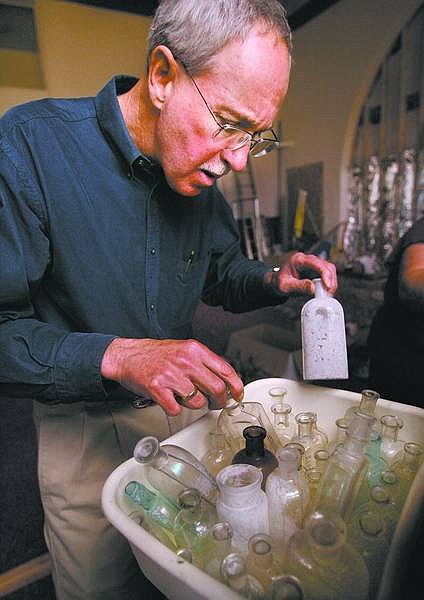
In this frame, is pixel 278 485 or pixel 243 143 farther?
pixel 243 143

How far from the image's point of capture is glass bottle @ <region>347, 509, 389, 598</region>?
0.47 metres

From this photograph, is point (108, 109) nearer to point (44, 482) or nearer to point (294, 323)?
point (44, 482)

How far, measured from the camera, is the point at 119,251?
0.94 m

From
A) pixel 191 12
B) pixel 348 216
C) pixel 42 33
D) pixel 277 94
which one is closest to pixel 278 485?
pixel 277 94

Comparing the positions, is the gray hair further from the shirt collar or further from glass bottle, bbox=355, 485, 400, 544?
glass bottle, bbox=355, 485, 400, 544

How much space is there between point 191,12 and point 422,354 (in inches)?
47.5

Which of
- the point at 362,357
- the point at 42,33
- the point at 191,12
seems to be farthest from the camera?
the point at 42,33

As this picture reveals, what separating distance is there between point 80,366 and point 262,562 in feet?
1.41

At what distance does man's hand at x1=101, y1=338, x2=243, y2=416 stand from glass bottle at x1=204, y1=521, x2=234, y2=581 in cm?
19

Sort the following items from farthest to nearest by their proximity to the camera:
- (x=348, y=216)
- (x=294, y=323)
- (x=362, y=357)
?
(x=348, y=216)
(x=294, y=323)
(x=362, y=357)

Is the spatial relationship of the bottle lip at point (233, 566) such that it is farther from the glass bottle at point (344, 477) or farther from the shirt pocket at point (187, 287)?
the shirt pocket at point (187, 287)

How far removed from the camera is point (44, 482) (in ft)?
3.10

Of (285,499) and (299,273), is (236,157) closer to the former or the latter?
(299,273)

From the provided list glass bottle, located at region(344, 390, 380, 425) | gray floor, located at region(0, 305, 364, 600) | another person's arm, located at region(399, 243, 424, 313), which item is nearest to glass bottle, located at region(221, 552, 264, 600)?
glass bottle, located at region(344, 390, 380, 425)
